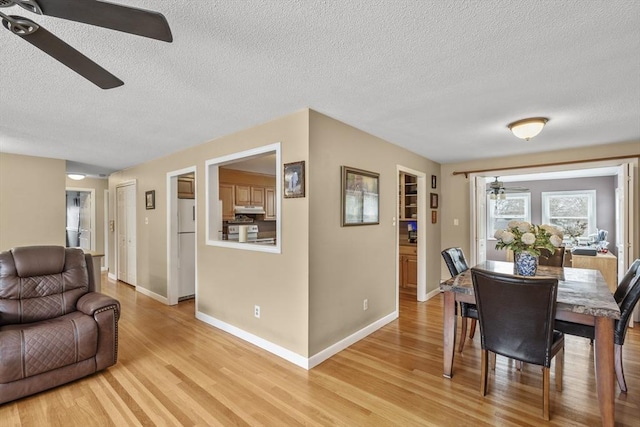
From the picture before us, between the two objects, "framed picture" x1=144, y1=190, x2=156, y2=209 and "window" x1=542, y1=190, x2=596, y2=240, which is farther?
"window" x1=542, y1=190, x2=596, y2=240

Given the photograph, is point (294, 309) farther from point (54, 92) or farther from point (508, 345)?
point (54, 92)

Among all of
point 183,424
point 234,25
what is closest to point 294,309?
point 183,424

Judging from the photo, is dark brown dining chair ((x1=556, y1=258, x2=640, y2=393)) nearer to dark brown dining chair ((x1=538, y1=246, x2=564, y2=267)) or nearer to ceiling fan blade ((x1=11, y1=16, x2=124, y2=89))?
dark brown dining chair ((x1=538, y1=246, x2=564, y2=267))

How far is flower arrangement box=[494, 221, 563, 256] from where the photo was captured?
2602mm

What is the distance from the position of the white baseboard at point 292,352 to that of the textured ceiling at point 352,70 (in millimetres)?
2207

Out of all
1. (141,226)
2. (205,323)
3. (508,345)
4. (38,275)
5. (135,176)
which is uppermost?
(135,176)

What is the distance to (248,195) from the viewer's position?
593cm

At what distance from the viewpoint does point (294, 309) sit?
9.14 ft

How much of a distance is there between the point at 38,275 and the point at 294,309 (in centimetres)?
231

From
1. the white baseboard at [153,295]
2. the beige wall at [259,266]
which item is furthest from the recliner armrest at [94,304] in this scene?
the white baseboard at [153,295]

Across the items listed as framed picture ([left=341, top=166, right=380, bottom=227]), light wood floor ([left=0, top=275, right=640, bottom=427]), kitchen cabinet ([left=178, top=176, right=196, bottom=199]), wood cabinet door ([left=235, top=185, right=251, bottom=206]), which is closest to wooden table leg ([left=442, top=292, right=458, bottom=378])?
light wood floor ([left=0, top=275, right=640, bottom=427])

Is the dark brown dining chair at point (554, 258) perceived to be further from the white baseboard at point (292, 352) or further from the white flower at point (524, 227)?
the white baseboard at point (292, 352)

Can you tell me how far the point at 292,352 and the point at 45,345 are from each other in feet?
6.24

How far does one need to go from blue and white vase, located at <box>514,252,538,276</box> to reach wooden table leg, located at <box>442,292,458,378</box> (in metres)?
0.71
